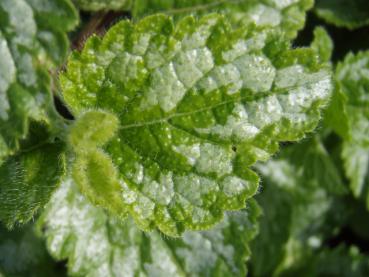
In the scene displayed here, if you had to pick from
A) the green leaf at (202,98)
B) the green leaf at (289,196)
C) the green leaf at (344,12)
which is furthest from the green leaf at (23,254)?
the green leaf at (344,12)

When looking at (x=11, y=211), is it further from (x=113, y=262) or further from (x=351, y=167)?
(x=351, y=167)

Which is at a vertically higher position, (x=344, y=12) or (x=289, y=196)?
(x=344, y=12)

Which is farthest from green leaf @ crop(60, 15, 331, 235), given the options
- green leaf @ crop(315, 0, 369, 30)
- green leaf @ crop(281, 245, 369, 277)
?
green leaf @ crop(281, 245, 369, 277)

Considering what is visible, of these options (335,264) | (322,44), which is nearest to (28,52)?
(322,44)

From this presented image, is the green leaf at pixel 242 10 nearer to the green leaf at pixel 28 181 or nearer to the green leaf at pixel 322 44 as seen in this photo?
the green leaf at pixel 322 44

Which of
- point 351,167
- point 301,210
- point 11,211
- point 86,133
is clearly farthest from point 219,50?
point 301,210

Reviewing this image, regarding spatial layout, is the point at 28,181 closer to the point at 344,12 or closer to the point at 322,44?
the point at 322,44
